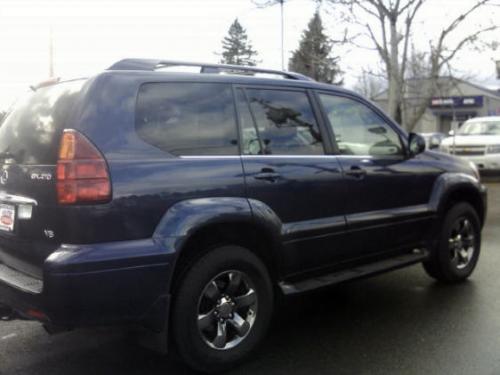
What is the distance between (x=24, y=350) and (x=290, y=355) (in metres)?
1.81

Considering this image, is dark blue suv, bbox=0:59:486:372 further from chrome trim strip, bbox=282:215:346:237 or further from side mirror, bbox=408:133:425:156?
side mirror, bbox=408:133:425:156

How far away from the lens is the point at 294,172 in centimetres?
387

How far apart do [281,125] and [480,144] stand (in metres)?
12.6

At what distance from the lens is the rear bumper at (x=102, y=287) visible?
115 inches

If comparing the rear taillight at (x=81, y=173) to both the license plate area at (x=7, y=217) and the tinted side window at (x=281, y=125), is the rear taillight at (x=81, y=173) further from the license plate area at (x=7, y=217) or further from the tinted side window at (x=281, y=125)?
the tinted side window at (x=281, y=125)

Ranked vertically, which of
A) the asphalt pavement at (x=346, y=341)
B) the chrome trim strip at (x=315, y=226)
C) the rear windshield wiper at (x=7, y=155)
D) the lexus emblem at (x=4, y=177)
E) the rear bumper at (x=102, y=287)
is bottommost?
the asphalt pavement at (x=346, y=341)

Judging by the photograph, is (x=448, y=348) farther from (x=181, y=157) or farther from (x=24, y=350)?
(x=24, y=350)

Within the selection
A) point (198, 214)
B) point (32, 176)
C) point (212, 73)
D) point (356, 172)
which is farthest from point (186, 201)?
point (356, 172)

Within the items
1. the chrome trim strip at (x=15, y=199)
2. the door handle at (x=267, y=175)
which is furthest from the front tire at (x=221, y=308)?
the chrome trim strip at (x=15, y=199)

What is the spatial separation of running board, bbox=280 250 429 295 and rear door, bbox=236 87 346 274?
0.10 metres

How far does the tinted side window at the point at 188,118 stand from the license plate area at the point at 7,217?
36.8 inches

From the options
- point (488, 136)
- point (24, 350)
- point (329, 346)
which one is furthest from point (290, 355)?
point (488, 136)

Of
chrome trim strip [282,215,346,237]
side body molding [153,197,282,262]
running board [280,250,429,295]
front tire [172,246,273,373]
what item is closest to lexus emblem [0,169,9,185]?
side body molding [153,197,282,262]

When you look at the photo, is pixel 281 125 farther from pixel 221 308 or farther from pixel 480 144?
pixel 480 144
